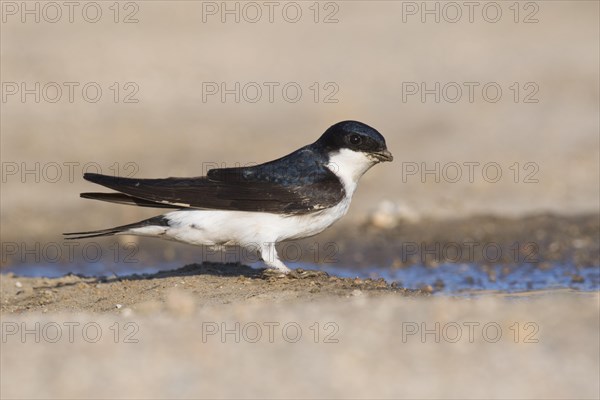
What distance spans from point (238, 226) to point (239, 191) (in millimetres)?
270

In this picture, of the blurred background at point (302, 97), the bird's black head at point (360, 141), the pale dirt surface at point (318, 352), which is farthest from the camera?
the blurred background at point (302, 97)

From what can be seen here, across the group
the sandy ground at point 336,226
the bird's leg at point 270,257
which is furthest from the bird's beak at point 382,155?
the bird's leg at point 270,257

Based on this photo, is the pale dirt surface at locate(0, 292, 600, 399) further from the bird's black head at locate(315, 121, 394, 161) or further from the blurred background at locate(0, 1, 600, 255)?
the blurred background at locate(0, 1, 600, 255)

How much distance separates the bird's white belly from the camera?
9.10m

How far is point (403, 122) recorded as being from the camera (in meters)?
18.6

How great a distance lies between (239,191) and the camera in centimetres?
919

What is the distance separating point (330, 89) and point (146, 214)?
6.19 meters

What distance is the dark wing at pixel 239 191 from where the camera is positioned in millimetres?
9086

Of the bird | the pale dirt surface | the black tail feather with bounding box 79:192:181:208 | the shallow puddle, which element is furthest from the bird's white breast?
the shallow puddle

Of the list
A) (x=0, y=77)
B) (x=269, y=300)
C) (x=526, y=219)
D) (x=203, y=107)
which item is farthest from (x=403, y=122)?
(x=269, y=300)

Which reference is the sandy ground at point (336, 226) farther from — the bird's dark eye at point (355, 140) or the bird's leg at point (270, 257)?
the bird's dark eye at point (355, 140)

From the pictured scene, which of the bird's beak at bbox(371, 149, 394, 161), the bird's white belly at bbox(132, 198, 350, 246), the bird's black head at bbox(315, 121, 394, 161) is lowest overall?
the bird's white belly at bbox(132, 198, 350, 246)

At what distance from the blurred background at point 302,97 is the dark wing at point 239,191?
5058 mm

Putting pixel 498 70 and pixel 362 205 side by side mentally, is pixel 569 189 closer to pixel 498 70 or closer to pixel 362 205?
pixel 362 205
